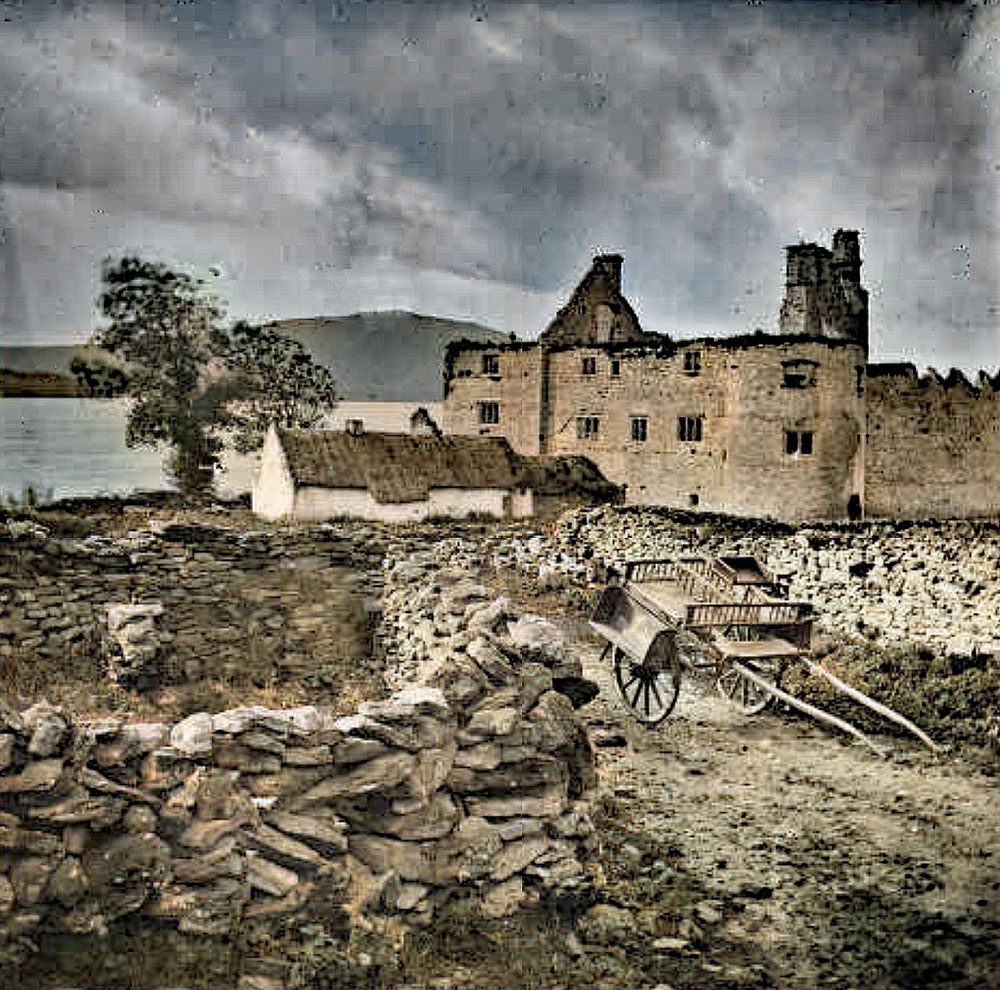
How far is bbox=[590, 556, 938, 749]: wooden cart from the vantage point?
550cm

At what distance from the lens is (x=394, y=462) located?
7516mm

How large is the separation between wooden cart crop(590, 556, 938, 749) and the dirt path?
0.23m

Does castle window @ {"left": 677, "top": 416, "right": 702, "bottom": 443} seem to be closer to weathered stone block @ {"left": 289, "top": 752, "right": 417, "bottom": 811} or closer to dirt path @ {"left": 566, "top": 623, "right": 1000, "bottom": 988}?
dirt path @ {"left": 566, "top": 623, "right": 1000, "bottom": 988}

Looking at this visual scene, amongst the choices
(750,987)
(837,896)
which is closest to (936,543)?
(837,896)

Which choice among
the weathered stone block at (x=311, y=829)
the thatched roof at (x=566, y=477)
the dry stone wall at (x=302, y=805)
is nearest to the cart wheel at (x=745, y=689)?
the dry stone wall at (x=302, y=805)

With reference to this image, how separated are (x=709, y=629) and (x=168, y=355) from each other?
14.4 ft

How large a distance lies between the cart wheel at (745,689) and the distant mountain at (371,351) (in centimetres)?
305

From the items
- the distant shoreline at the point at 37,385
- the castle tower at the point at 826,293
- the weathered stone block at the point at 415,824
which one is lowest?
the weathered stone block at the point at 415,824

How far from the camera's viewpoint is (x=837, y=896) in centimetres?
395

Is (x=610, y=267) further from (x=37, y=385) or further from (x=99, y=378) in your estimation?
(x=37, y=385)

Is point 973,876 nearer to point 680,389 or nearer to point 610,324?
point 680,389

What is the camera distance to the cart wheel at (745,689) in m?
6.12

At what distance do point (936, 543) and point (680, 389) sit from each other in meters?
5.02

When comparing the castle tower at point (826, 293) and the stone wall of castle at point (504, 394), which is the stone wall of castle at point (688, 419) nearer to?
the stone wall of castle at point (504, 394)
